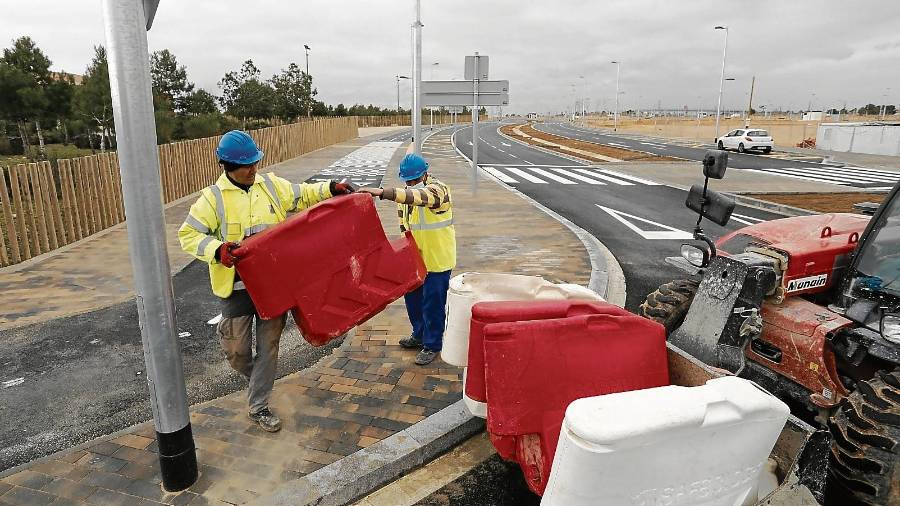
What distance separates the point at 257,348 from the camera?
11.8 ft

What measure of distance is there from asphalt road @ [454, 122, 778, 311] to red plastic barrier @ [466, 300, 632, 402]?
3.87 m

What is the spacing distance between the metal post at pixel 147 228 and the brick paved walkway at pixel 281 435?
9.6 inches

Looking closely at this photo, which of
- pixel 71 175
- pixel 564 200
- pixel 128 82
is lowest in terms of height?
pixel 564 200

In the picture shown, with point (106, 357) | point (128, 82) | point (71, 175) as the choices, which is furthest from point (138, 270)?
point (71, 175)

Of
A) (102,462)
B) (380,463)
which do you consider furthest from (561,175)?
(102,462)

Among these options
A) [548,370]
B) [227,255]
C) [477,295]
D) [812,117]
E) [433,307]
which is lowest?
[433,307]

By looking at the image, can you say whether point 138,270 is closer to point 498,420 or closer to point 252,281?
point 252,281

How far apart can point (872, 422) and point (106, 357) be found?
536cm

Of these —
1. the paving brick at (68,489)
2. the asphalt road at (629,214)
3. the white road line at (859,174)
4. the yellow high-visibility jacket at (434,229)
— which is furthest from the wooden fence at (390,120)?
the paving brick at (68,489)

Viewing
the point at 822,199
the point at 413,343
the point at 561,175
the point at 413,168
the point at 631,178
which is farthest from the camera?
the point at 561,175

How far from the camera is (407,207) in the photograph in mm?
4562

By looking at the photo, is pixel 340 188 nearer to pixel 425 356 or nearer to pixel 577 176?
pixel 425 356

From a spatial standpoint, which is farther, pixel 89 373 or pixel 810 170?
pixel 810 170

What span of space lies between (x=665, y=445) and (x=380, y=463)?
1829 mm
